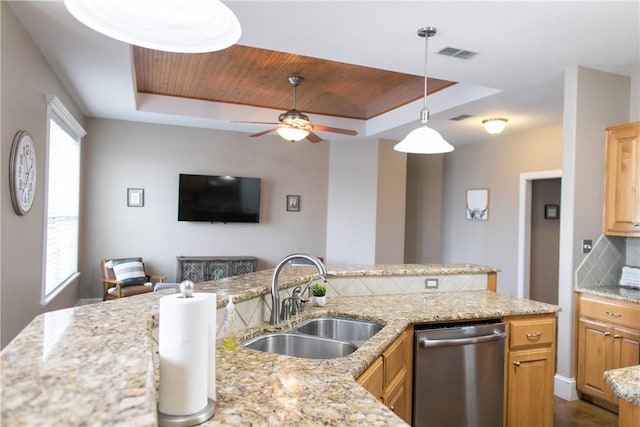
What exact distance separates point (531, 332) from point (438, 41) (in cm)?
207

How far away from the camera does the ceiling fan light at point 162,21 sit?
106cm

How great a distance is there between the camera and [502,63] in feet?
11.1

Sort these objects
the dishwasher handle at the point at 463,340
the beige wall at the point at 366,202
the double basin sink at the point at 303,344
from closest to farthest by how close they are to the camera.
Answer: the double basin sink at the point at 303,344 < the dishwasher handle at the point at 463,340 < the beige wall at the point at 366,202

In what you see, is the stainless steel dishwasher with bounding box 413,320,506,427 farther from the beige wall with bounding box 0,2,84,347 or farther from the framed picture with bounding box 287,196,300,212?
the framed picture with bounding box 287,196,300,212

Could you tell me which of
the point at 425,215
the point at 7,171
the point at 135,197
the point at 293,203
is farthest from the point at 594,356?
the point at 135,197

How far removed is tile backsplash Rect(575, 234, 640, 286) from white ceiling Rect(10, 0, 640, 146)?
1422mm

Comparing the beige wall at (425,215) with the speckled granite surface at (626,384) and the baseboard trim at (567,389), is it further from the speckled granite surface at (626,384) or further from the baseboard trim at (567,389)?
the speckled granite surface at (626,384)

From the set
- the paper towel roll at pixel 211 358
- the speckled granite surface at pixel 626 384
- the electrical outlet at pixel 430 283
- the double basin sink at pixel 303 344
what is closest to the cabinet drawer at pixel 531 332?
the electrical outlet at pixel 430 283

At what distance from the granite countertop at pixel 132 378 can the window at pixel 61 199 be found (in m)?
2.98

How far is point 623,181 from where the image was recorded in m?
3.43

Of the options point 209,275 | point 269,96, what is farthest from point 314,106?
point 209,275

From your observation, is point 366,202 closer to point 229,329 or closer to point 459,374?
point 459,374

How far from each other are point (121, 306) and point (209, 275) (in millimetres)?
4739

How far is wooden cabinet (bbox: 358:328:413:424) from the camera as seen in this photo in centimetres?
173
